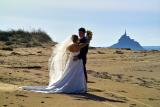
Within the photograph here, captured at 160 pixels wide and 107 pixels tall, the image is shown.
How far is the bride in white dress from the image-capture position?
16625mm

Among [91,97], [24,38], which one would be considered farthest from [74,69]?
[24,38]

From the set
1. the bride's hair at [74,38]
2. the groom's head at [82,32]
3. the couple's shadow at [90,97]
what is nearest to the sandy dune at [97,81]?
the couple's shadow at [90,97]

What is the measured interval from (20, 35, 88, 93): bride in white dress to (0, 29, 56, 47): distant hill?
18.8 metres

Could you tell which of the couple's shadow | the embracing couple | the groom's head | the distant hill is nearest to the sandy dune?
the couple's shadow

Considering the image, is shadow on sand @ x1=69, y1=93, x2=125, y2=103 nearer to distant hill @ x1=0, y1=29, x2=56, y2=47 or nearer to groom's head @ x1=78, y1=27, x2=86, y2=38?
groom's head @ x1=78, y1=27, x2=86, y2=38

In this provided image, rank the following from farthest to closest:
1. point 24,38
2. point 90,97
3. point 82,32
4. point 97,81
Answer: point 24,38 < point 97,81 < point 82,32 < point 90,97

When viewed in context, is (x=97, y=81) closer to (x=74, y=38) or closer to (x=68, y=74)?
(x=68, y=74)

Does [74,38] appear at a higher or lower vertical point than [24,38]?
lower

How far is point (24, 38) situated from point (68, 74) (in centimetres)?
2386

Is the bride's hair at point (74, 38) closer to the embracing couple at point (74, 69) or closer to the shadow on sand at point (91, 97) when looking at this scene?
the embracing couple at point (74, 69)

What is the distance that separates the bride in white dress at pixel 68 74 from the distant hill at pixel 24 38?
1883cm

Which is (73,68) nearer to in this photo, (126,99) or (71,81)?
(71,81)

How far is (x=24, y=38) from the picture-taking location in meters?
40.4

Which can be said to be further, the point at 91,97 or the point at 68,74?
the point at 68,74
